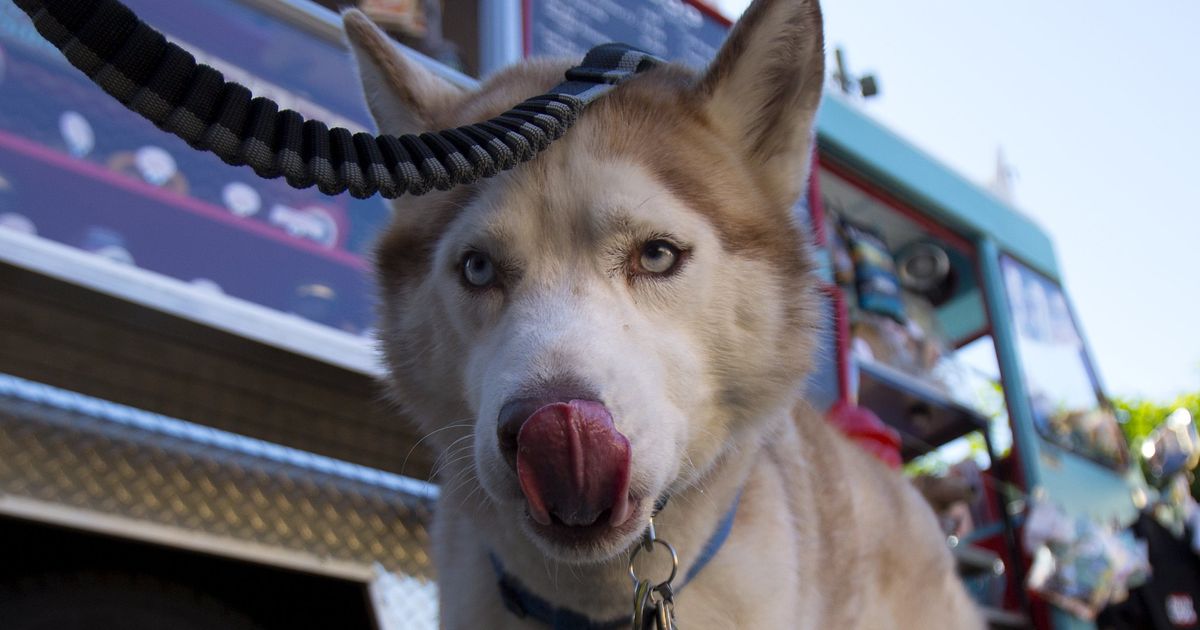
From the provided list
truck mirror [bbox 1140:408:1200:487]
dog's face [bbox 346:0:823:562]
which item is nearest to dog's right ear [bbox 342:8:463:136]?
dog's face [bbox 346:0:823:562]

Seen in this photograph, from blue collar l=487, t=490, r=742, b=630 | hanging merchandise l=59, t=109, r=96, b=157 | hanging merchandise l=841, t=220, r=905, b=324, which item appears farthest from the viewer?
hanging merchandise l=841, t=220, r=905, b=324

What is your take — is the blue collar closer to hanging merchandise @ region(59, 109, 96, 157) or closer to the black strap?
the black strap

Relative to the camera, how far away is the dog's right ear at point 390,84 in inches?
71.9

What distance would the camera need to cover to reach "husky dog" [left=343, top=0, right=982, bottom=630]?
4.28 feet

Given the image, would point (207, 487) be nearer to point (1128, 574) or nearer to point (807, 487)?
point (807, 487)

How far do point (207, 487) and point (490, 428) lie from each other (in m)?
1.10

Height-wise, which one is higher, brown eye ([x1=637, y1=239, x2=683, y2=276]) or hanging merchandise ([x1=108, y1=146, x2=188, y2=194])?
brown eye ([x1=637, y1=239, x2=683, y2=276])

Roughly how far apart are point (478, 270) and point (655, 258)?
33 cm

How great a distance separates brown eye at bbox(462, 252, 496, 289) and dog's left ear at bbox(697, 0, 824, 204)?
612 millimetres

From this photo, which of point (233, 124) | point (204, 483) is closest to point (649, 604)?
point (233, 124)

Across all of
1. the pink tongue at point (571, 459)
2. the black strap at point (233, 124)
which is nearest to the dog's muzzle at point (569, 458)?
the pink tongue at point (571, 459)

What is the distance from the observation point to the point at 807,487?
7.16 feet

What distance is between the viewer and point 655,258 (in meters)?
1.55

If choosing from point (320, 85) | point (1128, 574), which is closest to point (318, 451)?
point (320, 85)
